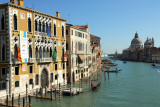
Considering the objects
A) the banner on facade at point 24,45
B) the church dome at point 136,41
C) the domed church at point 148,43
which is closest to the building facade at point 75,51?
the banner on facade at point 24,45

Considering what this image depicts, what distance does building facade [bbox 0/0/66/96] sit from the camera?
1997 cm

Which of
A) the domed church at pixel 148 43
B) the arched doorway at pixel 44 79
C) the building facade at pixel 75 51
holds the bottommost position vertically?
the arched doorway at pixel 44 79

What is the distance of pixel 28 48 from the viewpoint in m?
22.0

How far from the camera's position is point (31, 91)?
72.7 feet

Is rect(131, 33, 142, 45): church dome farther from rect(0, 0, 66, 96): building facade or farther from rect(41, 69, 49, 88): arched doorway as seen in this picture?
rect(41, 69, 49, 88): arched doorway

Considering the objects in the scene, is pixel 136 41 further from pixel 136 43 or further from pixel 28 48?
pixel 28 48

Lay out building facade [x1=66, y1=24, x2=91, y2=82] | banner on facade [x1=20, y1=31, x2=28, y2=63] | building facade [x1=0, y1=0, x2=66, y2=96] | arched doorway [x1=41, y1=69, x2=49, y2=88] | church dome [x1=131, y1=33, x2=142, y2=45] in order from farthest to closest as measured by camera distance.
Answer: church dome [x1=131, y1=33, x2=142, y2=45] → building facade [x1=66, y1=24, x2=91, y2=82] → arched doorway [x1=41, y1=69, x2=49, y2=88] → banner on facade [x1=20, y1=31, x2=28, y2=63] → building facade [x1=0, y1=0, x2=66, y2=96]

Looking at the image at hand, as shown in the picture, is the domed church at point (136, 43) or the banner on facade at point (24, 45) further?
the domed church at point (136, 43)

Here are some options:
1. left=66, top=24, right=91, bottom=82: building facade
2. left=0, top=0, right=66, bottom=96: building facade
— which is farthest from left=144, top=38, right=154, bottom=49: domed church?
left=0, top=0, right=66, bottom=96: building facade

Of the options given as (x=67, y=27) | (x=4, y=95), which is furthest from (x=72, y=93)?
(x=67, y=27)

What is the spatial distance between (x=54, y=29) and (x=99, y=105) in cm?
1224

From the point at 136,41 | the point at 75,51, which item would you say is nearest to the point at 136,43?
the point at 136,41

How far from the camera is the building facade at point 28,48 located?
19969mm

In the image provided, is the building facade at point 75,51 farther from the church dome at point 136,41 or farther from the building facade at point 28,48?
the church dome at point 136,41
